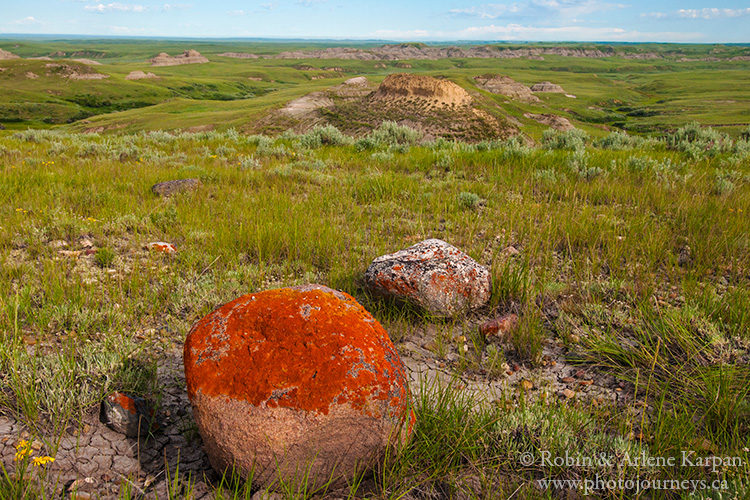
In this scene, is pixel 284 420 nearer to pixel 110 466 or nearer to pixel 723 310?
pixel 110 466

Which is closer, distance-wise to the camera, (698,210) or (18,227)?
(18,227)

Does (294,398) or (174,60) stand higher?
(174,60)

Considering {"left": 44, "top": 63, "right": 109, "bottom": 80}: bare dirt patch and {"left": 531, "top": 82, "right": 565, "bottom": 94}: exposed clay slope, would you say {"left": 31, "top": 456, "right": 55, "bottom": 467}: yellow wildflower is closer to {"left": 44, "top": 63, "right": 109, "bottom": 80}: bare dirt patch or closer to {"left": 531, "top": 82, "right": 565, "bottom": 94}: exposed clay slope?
{"left": 531, "top": 82, "right": 565, "bottom": 94}: exposed clay slope

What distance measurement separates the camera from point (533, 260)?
436 cm

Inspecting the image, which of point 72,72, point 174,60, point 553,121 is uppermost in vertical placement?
point 174,60

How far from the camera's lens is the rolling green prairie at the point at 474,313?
2.15m

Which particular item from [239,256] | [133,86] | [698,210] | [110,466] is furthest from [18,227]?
[133,86]

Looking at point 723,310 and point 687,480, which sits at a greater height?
point 723,310

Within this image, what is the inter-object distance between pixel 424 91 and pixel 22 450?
14671 millimetres

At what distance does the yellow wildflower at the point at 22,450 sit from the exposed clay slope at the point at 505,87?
185 feet

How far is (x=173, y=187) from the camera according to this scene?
6.55 meters

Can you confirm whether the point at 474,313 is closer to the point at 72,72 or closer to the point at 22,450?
the point at 22,450

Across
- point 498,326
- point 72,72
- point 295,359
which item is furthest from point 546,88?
point 72,72

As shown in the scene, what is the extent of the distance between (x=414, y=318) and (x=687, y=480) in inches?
80.2
